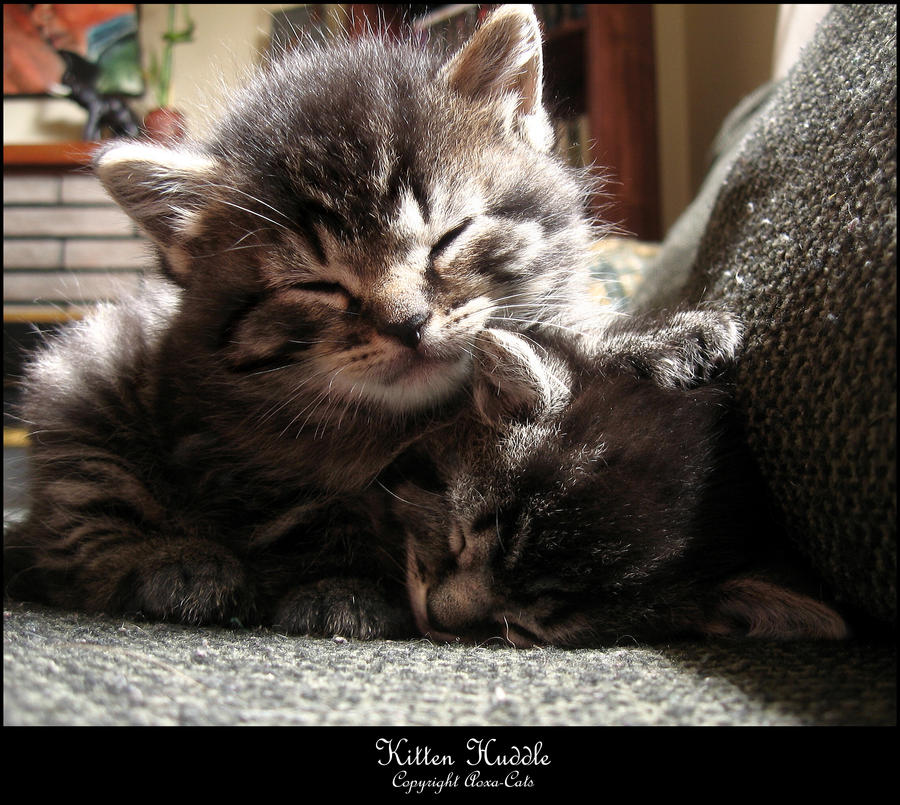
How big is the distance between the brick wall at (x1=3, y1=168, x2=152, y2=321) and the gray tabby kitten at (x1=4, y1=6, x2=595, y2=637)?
9.20 ft

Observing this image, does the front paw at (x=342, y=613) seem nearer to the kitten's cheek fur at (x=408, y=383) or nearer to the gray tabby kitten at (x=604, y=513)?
the gray tabby kitten at (x=604, y=513)

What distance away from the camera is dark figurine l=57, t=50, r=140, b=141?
353cm

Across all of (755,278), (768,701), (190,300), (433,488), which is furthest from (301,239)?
(768,701)

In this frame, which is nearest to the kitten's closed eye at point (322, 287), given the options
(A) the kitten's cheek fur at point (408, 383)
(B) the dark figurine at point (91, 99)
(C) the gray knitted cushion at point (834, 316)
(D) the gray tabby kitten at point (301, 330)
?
(D) the gray tabby kitten at point (301, 330)

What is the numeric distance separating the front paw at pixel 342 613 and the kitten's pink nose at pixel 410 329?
0.30 metres

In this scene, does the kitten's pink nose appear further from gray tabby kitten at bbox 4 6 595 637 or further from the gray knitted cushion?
the gray knitted cushion

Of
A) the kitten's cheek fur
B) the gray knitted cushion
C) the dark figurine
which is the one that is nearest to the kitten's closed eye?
the kitten's cheek fur

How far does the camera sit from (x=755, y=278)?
87 cm

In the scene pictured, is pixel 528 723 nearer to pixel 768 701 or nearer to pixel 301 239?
pixel 768 701

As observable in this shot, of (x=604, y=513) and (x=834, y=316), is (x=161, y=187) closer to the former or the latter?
(x=604, y=513)

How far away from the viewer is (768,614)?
2.52ft

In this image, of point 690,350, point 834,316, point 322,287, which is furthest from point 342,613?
point 834,316

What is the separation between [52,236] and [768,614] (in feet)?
12.5
